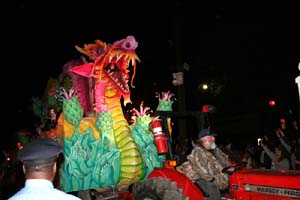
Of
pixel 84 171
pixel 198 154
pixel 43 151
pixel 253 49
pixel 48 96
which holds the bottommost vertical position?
pixel 84 171

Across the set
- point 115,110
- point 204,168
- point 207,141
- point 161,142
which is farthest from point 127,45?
point 204,168

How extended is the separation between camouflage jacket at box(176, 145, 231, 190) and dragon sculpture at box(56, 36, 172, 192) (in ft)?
8.21

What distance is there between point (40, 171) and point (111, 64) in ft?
19.7

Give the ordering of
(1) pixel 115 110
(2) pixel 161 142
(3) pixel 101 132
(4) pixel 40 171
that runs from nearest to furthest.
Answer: (4) pixel 40 171, (2) pixel 161 142, (3) pixel 101 132, (1) pixel 115 110

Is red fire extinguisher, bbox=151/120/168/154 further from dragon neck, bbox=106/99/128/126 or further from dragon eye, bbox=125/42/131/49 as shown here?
dragon eye, bbox=125/42/131/49

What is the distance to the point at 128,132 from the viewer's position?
25.8 feet

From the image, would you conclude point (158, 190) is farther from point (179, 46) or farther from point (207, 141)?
point (179, 46)

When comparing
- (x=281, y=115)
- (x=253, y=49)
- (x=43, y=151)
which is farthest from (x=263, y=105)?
(x=43, y=151)

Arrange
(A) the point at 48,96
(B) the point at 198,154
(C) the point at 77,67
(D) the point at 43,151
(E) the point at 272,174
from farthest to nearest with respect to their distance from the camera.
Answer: (A) the point at 48,96 < (C) the point at 77,67 < (B) the point at 198,154 < (E) the point at 272,174 < (D) the point at 43,151

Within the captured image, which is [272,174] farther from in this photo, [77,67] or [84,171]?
[77,67]

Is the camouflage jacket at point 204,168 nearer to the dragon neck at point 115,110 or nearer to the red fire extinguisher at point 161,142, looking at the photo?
the red fire extinguisher at point 161,142

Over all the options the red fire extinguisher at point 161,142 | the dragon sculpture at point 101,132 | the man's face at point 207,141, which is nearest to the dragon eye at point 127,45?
the dragon sculpture at point 101,132

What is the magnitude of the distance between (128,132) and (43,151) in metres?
5.94

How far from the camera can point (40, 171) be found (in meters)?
1.91
